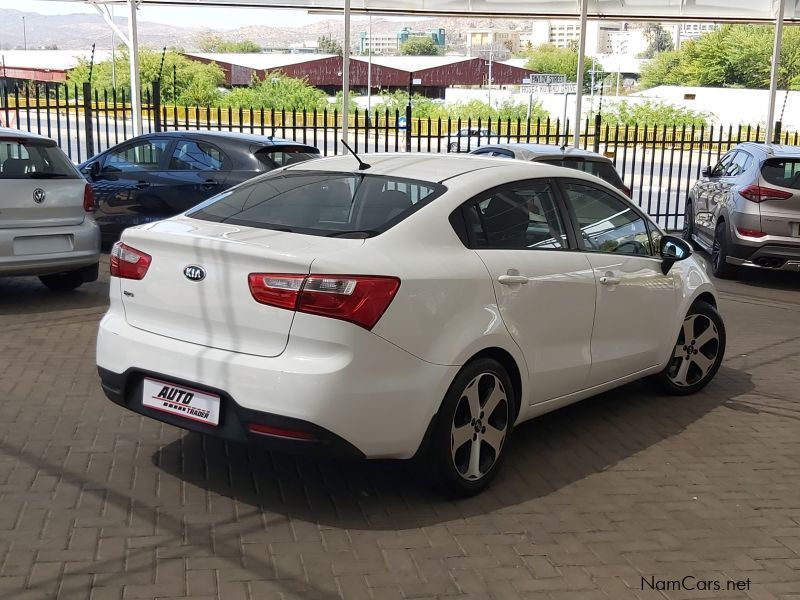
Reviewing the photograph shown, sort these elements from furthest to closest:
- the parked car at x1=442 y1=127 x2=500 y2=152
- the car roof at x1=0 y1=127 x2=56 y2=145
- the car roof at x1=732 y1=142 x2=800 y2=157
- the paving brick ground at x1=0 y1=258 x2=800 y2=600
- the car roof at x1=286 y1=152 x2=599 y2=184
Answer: the parked car at x1=442 y1=127 x2=500 y2=152
the car roof at x1=732 y1=142 x2=800 y2=157
the car roof at x1=0 y1=127 x2=56 y2=145
the car roof at x1=286 y1=152 x2=599 y2=184
the paving brick ground at x1=0 y1=258 x2=800 y2=600

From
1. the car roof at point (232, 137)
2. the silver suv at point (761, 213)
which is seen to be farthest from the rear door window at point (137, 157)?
the silver suv at point (761, 213)

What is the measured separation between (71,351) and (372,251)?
400 cm

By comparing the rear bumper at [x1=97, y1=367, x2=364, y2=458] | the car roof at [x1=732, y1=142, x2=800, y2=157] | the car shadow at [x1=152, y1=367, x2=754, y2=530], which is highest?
the car roof at [x1=732, y1=142, x2=800, y2=157]

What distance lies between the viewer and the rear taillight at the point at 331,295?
13.7 feet

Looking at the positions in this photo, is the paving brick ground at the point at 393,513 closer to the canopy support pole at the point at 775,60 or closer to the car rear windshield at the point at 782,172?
the car rear windshield at the point at 782,172

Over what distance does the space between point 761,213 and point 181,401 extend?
29.4ft

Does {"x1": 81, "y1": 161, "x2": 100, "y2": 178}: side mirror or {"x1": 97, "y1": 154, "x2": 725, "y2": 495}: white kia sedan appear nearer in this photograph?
{"x1": 97, "y1": 154, "x2": 725, "y2": 495}: white kia sedan

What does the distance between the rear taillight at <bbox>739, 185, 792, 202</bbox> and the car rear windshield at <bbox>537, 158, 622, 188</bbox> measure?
1.51 m

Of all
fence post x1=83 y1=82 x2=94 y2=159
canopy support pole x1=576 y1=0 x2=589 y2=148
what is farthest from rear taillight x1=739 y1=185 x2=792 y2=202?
fence post x1=83 y1=82 x2=94 y2=159

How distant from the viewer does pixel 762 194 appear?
1166 cm

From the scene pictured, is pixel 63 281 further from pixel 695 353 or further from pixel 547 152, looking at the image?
pixel 695 353

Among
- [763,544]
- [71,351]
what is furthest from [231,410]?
[71,351]

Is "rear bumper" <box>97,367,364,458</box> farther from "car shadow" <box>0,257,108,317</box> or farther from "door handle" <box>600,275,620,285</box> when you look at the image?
"car shadow" <box>0,257,108,317</box>

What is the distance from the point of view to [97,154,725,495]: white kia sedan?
13.9ft
